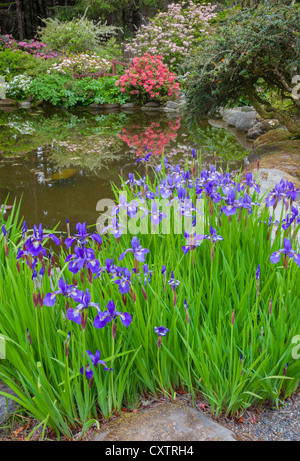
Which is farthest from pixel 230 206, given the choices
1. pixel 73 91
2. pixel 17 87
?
pixel 17 87

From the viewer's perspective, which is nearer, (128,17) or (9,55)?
(9,55)

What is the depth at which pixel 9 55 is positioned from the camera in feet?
50.4

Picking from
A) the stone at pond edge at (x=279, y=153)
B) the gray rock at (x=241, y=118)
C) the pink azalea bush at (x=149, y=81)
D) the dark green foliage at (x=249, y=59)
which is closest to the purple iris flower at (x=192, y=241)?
the stone at pond edge at (x=279, y=153)

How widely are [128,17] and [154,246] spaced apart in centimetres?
2348

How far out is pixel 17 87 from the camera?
1437 centimetres

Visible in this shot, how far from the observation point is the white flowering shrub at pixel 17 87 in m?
14.3

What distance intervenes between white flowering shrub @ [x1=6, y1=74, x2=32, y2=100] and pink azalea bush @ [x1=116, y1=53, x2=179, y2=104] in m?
3.39

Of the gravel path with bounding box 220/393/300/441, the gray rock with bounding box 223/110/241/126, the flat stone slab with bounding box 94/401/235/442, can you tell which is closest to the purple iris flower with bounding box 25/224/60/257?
the flat stone slab with bounding box 94/401/235/442

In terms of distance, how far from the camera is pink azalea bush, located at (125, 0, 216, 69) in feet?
47.9

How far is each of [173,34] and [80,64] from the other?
11.8 feet

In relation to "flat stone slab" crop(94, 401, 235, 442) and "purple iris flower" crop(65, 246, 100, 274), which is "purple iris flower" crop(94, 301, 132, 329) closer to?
"purple iris flower" crop(65, 246, 100, 274)
